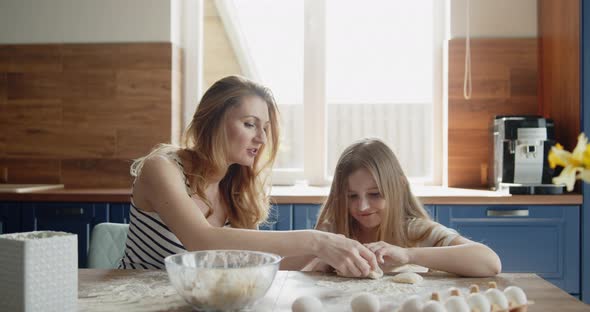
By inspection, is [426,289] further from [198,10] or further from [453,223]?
[198,10]

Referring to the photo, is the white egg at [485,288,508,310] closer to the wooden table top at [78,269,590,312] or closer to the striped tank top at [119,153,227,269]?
the wooden table top at [78,269,590,312]

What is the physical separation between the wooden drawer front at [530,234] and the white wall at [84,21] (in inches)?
74.5

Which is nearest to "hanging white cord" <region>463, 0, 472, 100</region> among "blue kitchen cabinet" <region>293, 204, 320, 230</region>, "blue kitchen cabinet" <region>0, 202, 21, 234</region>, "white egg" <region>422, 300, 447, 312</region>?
"blue kitchen cabinet" <region>293, 204, 320, 230</region>

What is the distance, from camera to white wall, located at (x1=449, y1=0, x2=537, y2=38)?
11.1ft

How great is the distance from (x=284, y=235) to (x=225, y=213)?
562 mm

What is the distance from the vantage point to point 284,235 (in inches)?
54.0

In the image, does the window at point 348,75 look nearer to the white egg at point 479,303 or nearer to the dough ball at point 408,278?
the dough ball at point 408,278

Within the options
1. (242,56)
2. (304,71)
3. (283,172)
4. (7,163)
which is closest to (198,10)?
(242,56)

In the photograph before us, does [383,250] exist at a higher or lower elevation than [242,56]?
lower

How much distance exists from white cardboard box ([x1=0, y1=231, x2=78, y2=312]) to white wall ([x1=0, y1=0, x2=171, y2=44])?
261 centimetres

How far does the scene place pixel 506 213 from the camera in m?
2.88

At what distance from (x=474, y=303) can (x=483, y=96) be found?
2.68 meters

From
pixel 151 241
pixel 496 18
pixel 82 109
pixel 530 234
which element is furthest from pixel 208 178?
pixel 496 18

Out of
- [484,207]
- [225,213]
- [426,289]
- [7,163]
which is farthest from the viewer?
[7,163]
